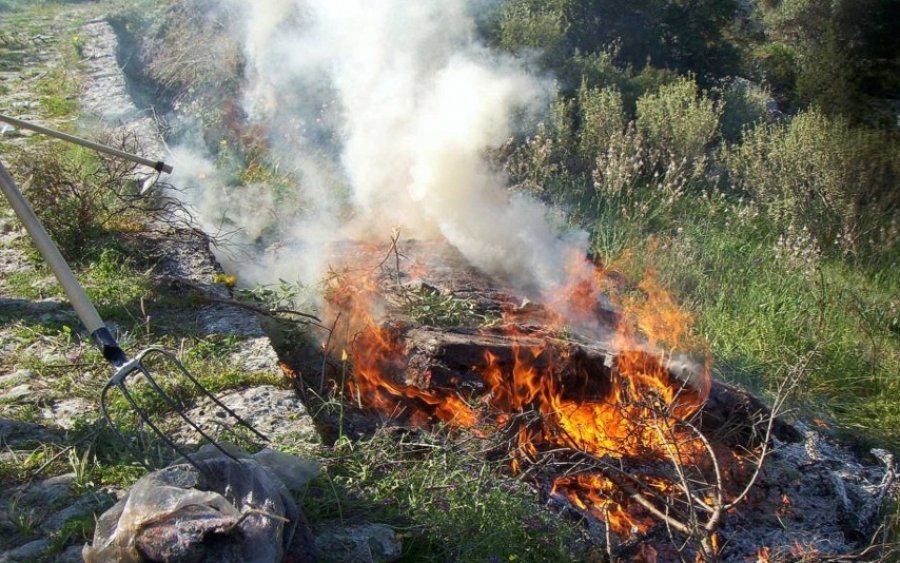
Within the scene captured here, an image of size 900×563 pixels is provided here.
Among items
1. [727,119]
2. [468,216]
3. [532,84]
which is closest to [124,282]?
[468,216]

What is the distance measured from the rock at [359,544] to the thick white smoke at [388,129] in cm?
302

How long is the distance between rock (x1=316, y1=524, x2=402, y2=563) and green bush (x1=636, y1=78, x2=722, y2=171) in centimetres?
579

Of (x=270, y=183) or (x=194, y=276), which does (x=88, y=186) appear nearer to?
(x=194, y=276)

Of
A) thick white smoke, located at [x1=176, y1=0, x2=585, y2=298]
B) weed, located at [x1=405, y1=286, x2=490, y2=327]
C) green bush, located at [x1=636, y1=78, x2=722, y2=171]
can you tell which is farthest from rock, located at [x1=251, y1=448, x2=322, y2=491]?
green bush, located at [x1=636, y1=78, x2=722, y2=171]

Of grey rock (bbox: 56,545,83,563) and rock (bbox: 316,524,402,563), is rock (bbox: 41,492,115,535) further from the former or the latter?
rock (bbox: 316,524,402,563)

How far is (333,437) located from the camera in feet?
12.6

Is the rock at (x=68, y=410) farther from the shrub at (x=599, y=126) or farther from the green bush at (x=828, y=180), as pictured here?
the green bush at (x=828, y=180)

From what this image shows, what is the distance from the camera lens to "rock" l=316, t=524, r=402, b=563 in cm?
291

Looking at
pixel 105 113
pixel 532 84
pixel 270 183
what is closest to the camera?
pixel 270 183

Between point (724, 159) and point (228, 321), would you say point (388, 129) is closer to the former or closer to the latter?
point (228, 321)

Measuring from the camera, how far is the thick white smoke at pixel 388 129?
20.2 feet

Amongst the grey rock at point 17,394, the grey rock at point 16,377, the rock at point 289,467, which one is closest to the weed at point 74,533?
the rock at point 289,467

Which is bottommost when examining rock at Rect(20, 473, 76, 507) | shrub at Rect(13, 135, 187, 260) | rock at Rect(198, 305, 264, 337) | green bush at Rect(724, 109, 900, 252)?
green bush at Rect(724, 109, 900, 252)

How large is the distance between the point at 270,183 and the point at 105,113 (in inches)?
90.3
